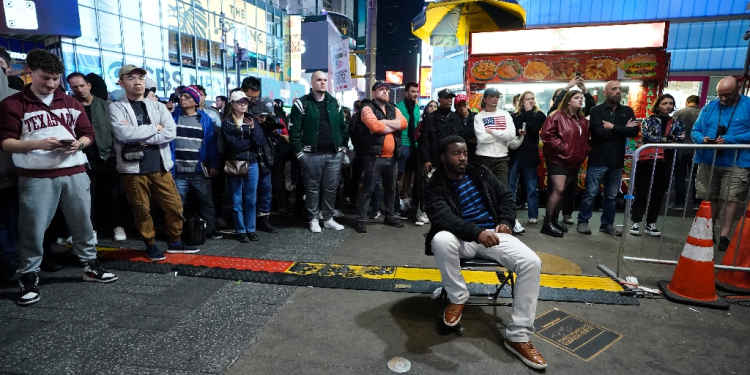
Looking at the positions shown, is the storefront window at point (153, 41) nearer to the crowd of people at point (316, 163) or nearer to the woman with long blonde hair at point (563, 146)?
the crowd of people at point (316, 163)

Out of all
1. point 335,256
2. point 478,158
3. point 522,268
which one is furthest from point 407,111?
point 522,268

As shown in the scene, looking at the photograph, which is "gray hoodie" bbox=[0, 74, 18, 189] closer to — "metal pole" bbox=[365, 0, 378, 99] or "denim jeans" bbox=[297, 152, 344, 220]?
"denim jeans" bbox=[297, 152, 344, 220]

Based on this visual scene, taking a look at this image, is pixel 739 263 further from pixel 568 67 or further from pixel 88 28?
pixel 88 28

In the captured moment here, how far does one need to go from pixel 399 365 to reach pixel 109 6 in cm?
2322

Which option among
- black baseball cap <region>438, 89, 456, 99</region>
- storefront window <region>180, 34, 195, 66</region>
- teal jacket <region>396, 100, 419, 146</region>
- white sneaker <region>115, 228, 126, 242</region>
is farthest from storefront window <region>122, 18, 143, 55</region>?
black baseball cap <region>438, 89, 456, 99</region>

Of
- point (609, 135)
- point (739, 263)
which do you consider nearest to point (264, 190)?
point (609, 135)

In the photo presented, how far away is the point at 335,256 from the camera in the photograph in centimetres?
490

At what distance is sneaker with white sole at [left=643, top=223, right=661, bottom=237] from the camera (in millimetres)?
5941

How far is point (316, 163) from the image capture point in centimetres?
584

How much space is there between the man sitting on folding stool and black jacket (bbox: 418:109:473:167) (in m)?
2.73

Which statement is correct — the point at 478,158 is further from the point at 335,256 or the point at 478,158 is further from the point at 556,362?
the point at 556,362

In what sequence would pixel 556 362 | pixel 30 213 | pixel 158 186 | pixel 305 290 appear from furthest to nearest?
pixel 158 186
pixel 305 290
pixel 30 213
pixel 556 362

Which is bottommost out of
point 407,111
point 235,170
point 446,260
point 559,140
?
point 446,260

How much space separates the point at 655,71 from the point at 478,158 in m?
4.12
